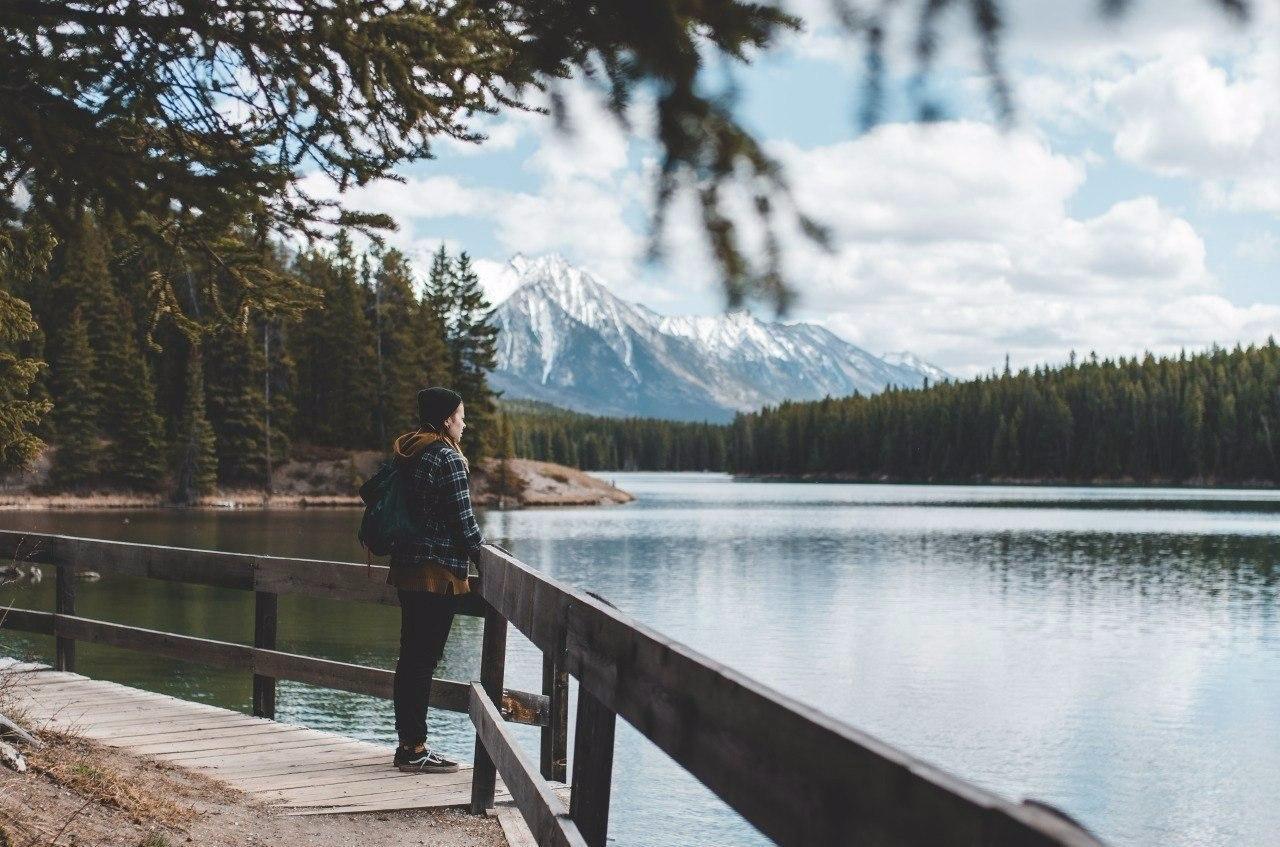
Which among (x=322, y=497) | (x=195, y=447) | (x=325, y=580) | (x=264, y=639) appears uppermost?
(x=195, y=447)

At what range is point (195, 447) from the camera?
70.1 meters

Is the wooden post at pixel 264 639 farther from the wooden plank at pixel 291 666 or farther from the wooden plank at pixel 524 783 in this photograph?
the wooden plank at pixel 524 783

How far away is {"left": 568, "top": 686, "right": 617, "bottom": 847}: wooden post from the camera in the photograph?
3.80 meters

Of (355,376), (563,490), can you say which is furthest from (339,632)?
(563,490)

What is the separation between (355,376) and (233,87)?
75.2m

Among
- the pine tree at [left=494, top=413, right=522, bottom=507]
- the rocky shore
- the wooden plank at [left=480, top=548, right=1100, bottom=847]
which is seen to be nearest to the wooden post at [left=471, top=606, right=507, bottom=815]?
the wooden plank at [left=480, top=548, right=1100, bottom=847]

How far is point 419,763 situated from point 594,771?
12.3ft

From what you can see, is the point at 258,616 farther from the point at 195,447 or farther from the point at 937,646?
the point at 195,447

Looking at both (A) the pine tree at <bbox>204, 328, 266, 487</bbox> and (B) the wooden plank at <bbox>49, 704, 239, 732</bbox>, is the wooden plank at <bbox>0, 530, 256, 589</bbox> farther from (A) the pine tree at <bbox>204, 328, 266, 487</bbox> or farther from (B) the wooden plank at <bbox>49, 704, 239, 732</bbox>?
(A) the pine tree at <bbox>204, 328, 266, 487</bbox>

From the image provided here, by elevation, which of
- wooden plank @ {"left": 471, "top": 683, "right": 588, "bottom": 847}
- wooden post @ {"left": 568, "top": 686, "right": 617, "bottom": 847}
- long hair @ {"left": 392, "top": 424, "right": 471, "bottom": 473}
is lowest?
wooden plank @ {"left": 471, "top": 683, "right": 588, "bottom": 847}

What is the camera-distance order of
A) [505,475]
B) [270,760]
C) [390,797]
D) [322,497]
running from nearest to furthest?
[390,797]
[270,760]
[322,497]
[505,475]

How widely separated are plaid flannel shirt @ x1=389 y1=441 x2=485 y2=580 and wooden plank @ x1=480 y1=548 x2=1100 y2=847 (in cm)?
339

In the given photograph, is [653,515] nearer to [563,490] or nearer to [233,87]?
[563,490]

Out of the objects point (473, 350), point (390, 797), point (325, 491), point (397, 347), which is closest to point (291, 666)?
point (390, 797)
